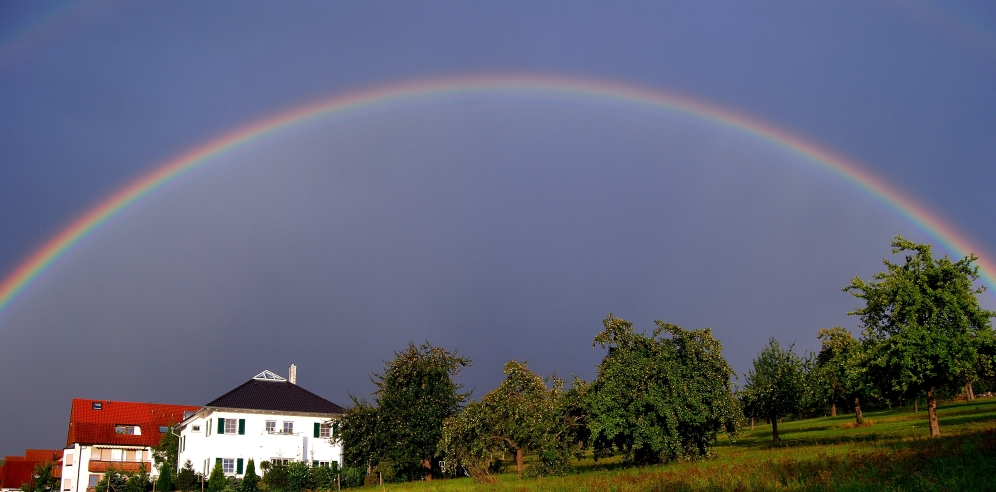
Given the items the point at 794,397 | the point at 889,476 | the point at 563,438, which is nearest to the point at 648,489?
the point at 889,476

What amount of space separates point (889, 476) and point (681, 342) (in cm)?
1841

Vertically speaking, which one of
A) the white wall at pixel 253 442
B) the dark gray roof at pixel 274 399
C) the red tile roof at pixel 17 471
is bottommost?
the red tile roof at pixel 17 471

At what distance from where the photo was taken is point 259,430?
59969mm

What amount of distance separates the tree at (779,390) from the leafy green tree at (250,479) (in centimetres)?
3525

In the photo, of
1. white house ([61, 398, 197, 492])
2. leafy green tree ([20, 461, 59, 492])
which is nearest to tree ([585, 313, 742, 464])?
white house ([61, 398, 197, 492])

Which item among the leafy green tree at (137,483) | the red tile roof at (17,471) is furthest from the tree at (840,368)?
the red tile roof at (17,471)

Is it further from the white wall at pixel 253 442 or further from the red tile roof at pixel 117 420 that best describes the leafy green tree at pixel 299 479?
the red tile roof at pixel 117 420

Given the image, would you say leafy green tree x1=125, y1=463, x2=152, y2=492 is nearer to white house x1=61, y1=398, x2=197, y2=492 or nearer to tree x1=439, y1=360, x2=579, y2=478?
white house x1=61, y1=398, x2=197, y2=492

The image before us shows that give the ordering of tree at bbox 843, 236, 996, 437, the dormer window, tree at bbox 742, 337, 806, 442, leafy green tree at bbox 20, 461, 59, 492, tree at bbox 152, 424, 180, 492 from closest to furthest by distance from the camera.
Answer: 1. tree at bbox 843, 236, 996, 437
2. tree at bbox 742, 337, 806, 442
3. tree at bbox 152, 424, 180, 492
4. the dormer window
5. leafy green tree at bbox 20, 461, 59, 492

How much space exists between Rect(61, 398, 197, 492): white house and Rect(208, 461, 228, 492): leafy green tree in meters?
18.0

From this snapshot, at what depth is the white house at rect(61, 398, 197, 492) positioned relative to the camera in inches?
2820

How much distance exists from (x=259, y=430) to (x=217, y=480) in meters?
7.57

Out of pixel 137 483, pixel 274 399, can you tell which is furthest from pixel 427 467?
pixel 137 483

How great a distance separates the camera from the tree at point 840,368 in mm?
35469
